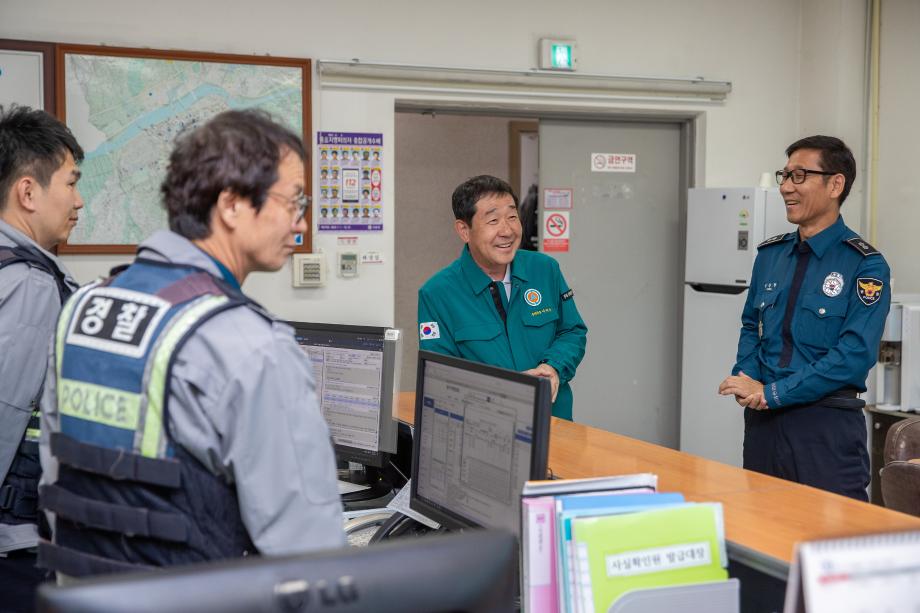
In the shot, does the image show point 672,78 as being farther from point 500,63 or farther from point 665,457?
point 665,457

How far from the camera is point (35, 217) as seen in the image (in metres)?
2.14

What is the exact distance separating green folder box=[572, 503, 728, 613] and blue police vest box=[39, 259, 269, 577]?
480 mm

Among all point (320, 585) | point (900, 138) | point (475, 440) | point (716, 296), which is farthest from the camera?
point (900, 138)

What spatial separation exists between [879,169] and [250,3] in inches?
131

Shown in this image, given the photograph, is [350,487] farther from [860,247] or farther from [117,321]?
[860,247]

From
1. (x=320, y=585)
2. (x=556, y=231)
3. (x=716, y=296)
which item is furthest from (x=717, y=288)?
(x=320, y=585)

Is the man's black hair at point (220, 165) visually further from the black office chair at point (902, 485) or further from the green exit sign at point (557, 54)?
the green exit sign at point (557, 54)

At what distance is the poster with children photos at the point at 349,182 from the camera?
4.48 meters

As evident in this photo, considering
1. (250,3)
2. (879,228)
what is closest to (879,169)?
(879,228)

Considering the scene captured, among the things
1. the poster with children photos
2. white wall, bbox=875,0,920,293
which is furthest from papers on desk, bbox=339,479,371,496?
white wall, bbox=875,0,920,293

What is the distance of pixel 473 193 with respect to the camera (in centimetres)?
295

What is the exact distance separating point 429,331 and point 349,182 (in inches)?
71.2

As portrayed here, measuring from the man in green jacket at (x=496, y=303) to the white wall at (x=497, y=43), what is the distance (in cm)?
167

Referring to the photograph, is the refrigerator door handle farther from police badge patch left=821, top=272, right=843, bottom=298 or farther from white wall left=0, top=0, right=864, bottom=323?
police badge patch left=821, top=272, right=843, bottom=298
